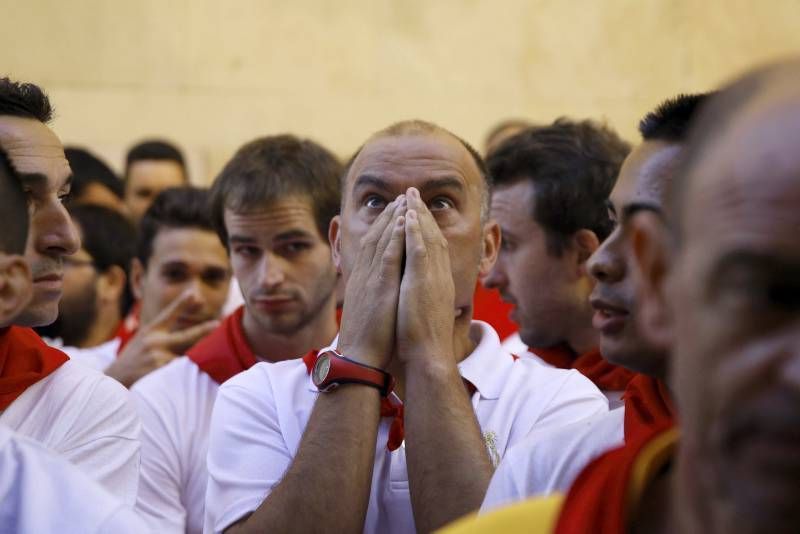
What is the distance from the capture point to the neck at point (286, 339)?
4.29 m

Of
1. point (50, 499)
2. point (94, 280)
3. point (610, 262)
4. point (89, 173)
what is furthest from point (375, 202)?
point (89, 173)

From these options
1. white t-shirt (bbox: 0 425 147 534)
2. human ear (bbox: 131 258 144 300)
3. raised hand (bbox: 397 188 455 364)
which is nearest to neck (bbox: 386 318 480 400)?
raised hand (bbox: 397 188 455 364)

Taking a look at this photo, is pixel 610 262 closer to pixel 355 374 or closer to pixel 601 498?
pixel 355 374

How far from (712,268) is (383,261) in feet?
6.03

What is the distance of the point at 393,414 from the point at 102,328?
344cm

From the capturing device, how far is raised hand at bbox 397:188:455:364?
3113mm

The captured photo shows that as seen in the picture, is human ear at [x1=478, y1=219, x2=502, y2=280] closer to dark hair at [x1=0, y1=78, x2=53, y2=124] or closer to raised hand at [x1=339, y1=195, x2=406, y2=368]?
raised hand at [x1=339, y1=195, x2=406, y2=368]

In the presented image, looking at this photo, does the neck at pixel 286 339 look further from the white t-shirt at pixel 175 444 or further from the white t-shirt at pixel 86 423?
the white t-shirt at pixel 86 423

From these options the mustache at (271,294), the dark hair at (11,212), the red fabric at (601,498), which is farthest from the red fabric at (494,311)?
the red fabric at (601,498)

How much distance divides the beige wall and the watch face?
6.40 m

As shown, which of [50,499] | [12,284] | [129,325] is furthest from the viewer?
[129,325]

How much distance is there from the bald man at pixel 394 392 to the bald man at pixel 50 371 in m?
0.29

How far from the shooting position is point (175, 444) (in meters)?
3.97

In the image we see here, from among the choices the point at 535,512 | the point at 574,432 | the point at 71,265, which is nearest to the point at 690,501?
the point at 535,512
